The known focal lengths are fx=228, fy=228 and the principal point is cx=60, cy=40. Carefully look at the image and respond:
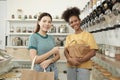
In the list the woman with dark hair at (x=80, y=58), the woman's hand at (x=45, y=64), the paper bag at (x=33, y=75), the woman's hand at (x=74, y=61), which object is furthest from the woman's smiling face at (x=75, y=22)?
the paper bag at (x=33, y=75)

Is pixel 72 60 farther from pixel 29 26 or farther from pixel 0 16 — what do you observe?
pixel 0 16

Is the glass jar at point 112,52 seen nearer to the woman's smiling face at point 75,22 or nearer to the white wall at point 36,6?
the woman's smiling face at point 75,22

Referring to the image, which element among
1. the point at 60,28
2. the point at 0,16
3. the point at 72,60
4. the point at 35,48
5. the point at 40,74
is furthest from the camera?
the point at 0,16

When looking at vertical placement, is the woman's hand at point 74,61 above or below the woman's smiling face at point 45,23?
below

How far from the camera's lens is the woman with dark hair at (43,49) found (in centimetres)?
200

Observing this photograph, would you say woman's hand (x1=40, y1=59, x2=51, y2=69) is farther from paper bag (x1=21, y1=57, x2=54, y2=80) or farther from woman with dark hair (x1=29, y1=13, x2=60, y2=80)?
paper bag (x1=21, y1=57, x2=54, y2=80)

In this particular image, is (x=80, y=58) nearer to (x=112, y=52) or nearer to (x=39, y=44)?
(x=112, y=52)

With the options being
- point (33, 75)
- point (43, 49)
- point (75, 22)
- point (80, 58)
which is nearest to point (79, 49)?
point (80, 58)

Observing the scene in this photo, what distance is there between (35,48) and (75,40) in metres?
0.49

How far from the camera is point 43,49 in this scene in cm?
205

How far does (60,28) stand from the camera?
19.8ft

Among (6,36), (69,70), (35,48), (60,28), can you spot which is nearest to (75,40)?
(69,70)

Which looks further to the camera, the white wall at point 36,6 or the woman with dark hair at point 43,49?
the white wall at point 36,6

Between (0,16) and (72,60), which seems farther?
(0,16)
